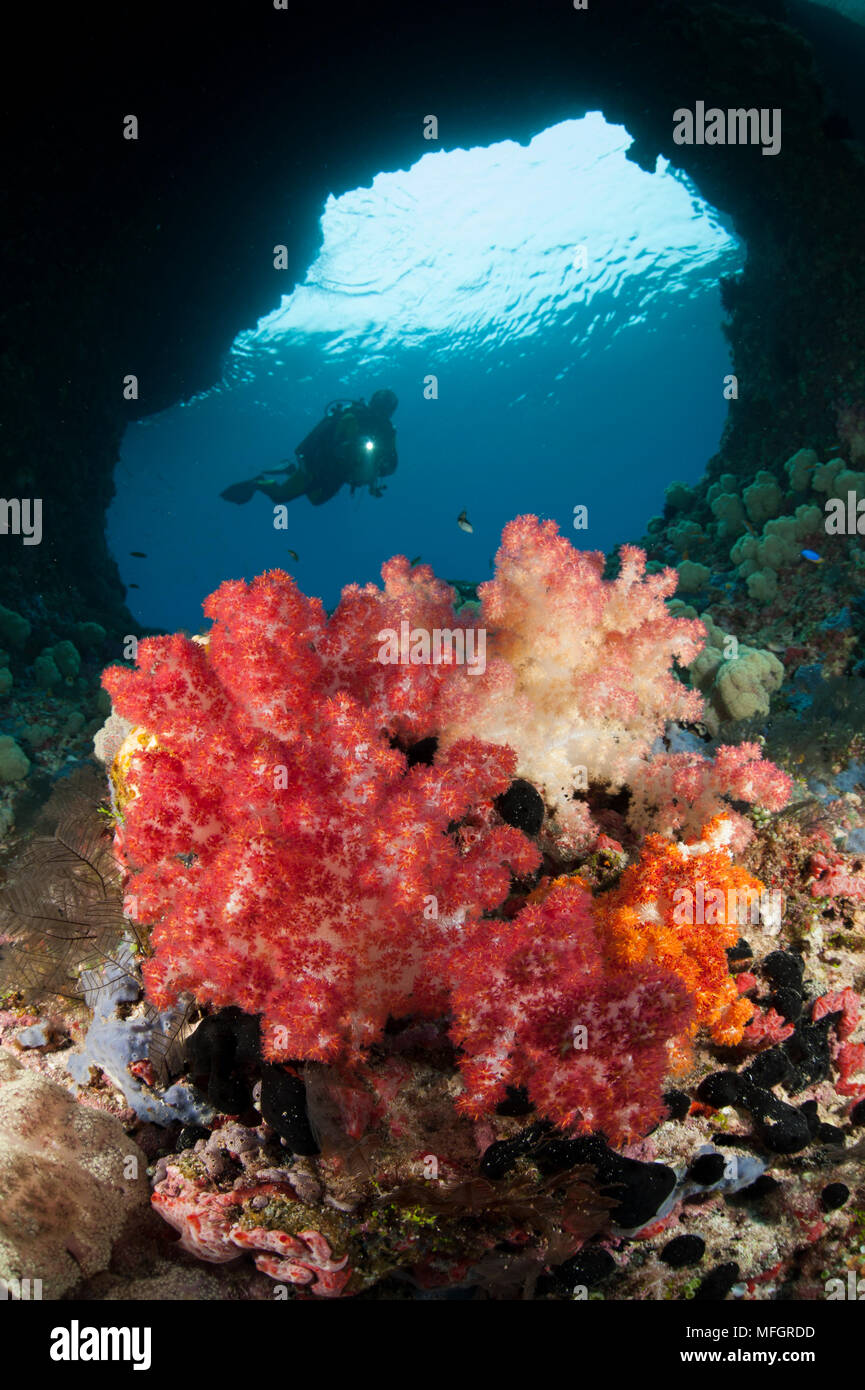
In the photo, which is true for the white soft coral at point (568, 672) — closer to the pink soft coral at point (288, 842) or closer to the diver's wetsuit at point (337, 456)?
the pink soft coral at point (288, 842)

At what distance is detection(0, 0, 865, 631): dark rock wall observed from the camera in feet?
35.4

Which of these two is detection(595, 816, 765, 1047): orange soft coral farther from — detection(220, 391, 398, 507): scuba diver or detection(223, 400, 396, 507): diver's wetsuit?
detection(223, 400, 396, 507): diver's wetsuit

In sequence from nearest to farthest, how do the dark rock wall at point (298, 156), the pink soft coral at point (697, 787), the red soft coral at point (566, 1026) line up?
the red soft coral at point (566, 1026), the pink soft coral at point (697, 787), the dark rock wall at point (298, 156)

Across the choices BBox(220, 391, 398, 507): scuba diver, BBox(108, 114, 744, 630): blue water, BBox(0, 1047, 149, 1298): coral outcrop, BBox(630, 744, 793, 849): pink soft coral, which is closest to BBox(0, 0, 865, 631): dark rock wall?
BBox(108, 114, 744, 630): blue water

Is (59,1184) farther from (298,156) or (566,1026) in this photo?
(298,156)

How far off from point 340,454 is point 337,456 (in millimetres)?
152

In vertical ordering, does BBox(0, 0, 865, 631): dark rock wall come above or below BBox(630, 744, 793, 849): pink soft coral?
above

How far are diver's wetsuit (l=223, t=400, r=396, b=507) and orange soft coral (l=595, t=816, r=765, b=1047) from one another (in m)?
19.0

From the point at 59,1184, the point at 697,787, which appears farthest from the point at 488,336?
the point at 59,1184

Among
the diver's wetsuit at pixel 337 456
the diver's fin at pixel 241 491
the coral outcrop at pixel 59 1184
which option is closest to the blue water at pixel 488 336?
the diver's wetsuit at pixel 337 456

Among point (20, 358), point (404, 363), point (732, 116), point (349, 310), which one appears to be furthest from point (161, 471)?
point (732, 116)

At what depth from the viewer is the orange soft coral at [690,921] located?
2363mm

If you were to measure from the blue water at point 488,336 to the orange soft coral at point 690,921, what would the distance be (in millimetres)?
Answer: 20779

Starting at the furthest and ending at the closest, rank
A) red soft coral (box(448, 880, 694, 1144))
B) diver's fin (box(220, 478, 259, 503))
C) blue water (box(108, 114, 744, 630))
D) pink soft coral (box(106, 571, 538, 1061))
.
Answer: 1. blue water (box(108, 114, 744, 630))
2. diver's fin (box(220, 478, 259, 503))
3. pink soft coral (box(106, 571, 538, 1061))
4. red soft coral (box(448, 880, 694, 1144))
